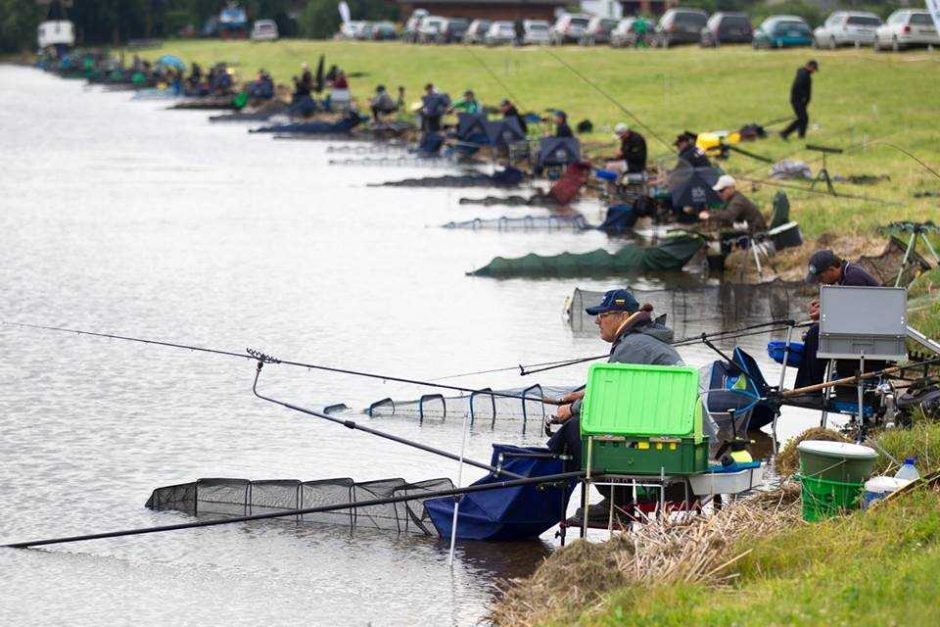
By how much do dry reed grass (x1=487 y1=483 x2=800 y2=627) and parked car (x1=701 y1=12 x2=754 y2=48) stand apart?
180ft

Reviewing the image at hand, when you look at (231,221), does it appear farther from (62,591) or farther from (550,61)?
(550,61)

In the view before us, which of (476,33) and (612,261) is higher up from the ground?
(476,33)

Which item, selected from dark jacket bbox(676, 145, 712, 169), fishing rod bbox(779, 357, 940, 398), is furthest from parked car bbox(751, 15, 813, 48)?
fishing rod bbox(779, 357, 940, 398)

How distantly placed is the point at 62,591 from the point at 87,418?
443cm

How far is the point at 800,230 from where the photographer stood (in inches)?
851

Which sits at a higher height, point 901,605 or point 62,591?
point 901,605

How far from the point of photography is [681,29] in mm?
64938

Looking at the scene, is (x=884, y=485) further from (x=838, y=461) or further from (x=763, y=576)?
(x=763, y=576)

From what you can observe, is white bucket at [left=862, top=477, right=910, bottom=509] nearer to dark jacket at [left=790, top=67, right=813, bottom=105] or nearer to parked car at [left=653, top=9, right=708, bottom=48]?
dark jacket at [left=790, top=67, right=813, bottom=105]

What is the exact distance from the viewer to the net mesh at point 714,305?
57.8ft

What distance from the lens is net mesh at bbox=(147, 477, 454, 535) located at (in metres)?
10.5

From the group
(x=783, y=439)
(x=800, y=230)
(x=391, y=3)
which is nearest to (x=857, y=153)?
(x=800, y=230)

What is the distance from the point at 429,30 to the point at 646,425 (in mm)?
75165

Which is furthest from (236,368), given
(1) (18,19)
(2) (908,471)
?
(1) (18,19)
